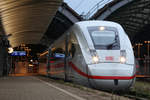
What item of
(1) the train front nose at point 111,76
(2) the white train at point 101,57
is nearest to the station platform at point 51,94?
(1) the train front nose at point 111,76

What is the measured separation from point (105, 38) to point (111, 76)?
227cm

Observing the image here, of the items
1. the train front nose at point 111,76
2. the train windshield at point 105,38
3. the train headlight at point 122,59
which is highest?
the train windshield at point 105,38

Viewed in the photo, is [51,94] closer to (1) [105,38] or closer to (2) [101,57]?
(2) [101,57]

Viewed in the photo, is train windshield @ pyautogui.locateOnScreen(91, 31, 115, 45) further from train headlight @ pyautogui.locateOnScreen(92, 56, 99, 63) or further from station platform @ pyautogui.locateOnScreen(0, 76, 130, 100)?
station platform @ pyautogui.locateOnScreen(0, 76, 130, 100)

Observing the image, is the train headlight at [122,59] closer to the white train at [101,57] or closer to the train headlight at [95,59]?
the white train at [101,57]

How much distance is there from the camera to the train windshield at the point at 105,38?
13.7 m

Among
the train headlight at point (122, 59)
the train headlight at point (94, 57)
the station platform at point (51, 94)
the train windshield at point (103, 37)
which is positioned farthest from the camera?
the train windshield at point (103, 37)

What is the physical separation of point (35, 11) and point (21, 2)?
180 inches

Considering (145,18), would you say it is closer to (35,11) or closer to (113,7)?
(113,7)

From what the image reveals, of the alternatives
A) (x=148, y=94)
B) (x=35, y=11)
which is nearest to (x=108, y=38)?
(x=148, y=94)

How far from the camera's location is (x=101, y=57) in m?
13.1

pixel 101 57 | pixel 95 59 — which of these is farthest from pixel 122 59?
pixel 95 59

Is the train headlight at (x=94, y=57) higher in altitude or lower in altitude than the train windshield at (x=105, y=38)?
lower

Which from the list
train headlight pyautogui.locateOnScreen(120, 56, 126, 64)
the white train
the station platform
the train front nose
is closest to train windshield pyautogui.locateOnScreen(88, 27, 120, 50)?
the white train
